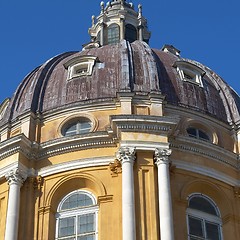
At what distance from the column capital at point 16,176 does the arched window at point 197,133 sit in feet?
25.1

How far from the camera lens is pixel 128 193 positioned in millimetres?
30469

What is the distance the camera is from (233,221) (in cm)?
3269

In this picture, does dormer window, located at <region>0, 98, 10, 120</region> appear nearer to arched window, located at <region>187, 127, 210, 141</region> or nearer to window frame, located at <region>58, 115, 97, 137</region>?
window frame, located at <region>58, 115, 97, 137</region>

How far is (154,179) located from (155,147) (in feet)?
4.67

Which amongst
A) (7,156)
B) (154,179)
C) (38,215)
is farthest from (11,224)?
(154,179)

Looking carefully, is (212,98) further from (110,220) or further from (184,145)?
(110,220)

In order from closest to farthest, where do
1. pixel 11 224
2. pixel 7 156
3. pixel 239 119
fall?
pixel 11 224 → pixel 7 156 → pixel 239 119

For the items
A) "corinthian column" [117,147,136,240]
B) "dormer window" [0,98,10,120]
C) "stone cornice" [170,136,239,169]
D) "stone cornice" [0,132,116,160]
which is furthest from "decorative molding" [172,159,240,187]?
"dormer window" [0,98,10,120]

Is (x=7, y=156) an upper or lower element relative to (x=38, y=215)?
upper

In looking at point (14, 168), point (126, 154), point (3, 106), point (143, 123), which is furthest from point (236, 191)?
point (3, 106)

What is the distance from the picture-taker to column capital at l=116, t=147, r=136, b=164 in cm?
3162

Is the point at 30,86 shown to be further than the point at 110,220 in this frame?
Yes

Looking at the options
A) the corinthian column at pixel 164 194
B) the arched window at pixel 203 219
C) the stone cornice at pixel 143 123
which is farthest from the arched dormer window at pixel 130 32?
the corinthian column at pixel 164 194

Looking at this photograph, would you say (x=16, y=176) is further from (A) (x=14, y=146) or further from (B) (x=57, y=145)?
(B) (x=57, y=145)
